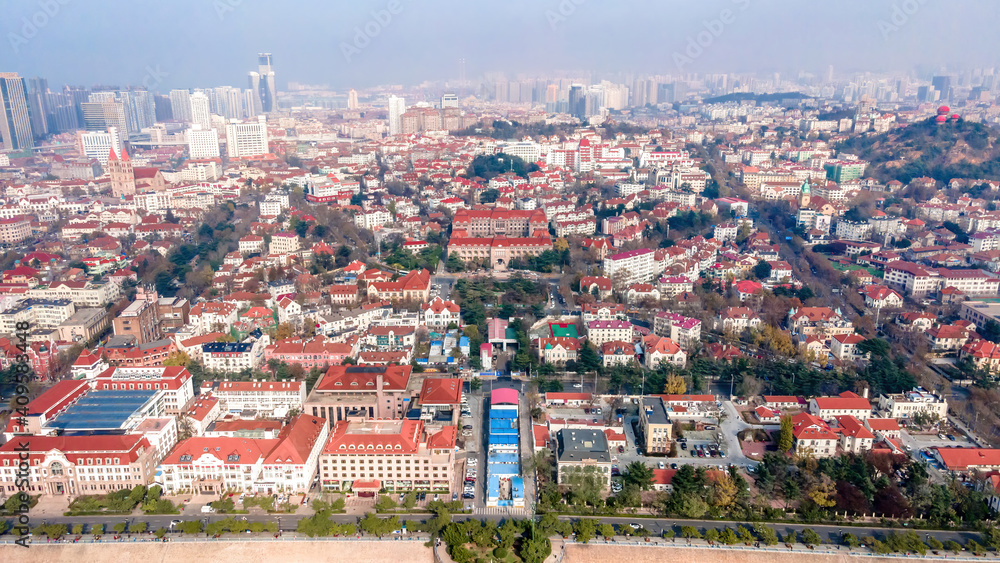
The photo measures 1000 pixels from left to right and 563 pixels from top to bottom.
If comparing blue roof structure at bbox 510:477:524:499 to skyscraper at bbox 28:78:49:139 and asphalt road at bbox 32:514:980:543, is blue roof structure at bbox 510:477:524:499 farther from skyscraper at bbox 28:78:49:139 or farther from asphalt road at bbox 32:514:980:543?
skyscraper at bbox 28:78:49:139

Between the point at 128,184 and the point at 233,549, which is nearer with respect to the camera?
the point at 233,549

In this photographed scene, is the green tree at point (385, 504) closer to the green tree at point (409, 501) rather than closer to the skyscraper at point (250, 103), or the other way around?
the green tree at point (409, 501)

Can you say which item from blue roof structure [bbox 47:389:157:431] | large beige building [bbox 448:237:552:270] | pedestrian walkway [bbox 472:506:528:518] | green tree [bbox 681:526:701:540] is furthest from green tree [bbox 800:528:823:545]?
large beige building [bbox 448:237:552:270]

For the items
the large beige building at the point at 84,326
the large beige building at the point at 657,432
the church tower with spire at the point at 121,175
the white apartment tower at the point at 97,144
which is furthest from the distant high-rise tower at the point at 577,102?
the large beige building at the point at 657,432

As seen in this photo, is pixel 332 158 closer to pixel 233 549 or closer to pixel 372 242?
pixel 372 242

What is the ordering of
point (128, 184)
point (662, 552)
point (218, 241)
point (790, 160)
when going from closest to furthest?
point (662, 552) → point (218, 241) → point (128, 184) → point (790, 160)

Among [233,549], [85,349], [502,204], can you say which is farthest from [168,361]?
[502,204]
